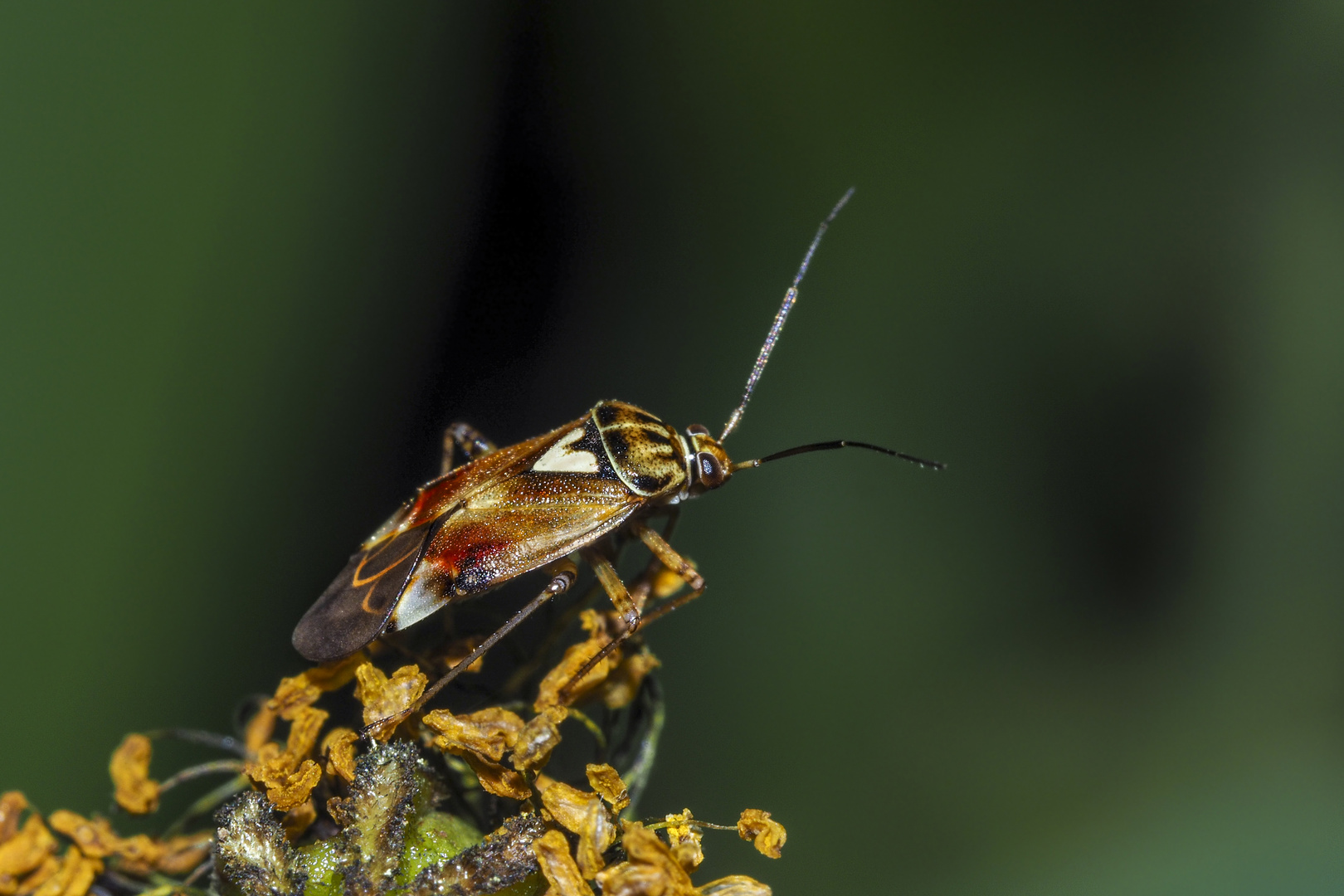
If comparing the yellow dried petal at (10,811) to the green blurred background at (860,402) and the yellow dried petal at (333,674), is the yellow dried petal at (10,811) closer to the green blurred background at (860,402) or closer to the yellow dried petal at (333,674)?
the green blurred background at (860,402)

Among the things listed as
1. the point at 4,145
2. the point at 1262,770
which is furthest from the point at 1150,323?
the point at 4,145

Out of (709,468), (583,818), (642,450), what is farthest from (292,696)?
(709,468)

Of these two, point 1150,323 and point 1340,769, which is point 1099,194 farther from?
point 1340,769

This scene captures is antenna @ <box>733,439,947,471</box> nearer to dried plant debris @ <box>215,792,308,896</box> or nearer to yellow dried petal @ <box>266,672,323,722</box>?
yellow dried petal @ <box>266,672,323,722</box>

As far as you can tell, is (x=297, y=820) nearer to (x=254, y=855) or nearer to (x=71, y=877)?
(x=254, y=855)

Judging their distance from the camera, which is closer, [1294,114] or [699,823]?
[699,823]

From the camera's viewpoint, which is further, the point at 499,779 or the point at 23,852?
the point at 23,852
